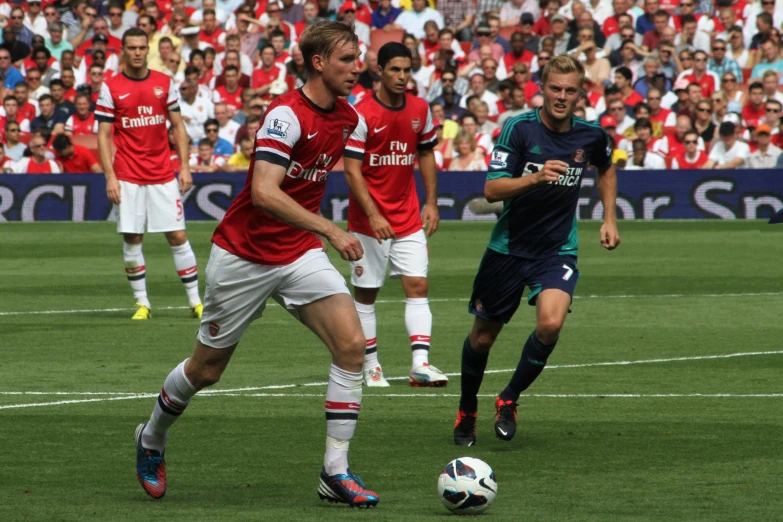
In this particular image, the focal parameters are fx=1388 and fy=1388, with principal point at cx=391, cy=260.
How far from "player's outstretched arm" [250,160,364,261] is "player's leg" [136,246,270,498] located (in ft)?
Result: 1.34

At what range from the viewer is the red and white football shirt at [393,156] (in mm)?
9703

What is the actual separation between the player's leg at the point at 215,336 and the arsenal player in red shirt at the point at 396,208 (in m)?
3.31

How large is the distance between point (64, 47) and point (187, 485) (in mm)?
24506

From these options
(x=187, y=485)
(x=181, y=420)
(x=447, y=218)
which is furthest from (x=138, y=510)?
(x=447, y=218)

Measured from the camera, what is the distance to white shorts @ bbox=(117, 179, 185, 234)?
520 inches

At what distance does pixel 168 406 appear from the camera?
20.5 feet

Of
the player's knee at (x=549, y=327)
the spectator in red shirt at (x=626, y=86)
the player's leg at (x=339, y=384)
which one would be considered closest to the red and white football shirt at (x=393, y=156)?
the player's knee at (x=549, y=327)

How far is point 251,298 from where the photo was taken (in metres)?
6.24

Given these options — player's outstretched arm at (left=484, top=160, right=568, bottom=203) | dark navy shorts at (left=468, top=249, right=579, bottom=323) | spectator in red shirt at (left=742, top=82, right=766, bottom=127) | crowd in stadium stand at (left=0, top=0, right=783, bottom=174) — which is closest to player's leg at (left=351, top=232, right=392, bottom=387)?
dark navy shorts at (left=468, top=249, right=579, bottom=323)

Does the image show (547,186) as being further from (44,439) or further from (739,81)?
(739,81)

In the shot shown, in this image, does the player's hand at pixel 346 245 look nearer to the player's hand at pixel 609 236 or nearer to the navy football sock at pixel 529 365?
the navy football sock at pixel 529 365

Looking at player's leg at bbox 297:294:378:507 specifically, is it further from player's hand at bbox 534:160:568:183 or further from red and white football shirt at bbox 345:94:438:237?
red and white football shirt at bbox 345:94:438:237

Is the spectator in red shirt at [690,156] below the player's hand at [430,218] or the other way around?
below

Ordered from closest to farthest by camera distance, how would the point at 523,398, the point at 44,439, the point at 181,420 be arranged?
the point at 44,439 → the point at 181,420 → the point at 523,398
